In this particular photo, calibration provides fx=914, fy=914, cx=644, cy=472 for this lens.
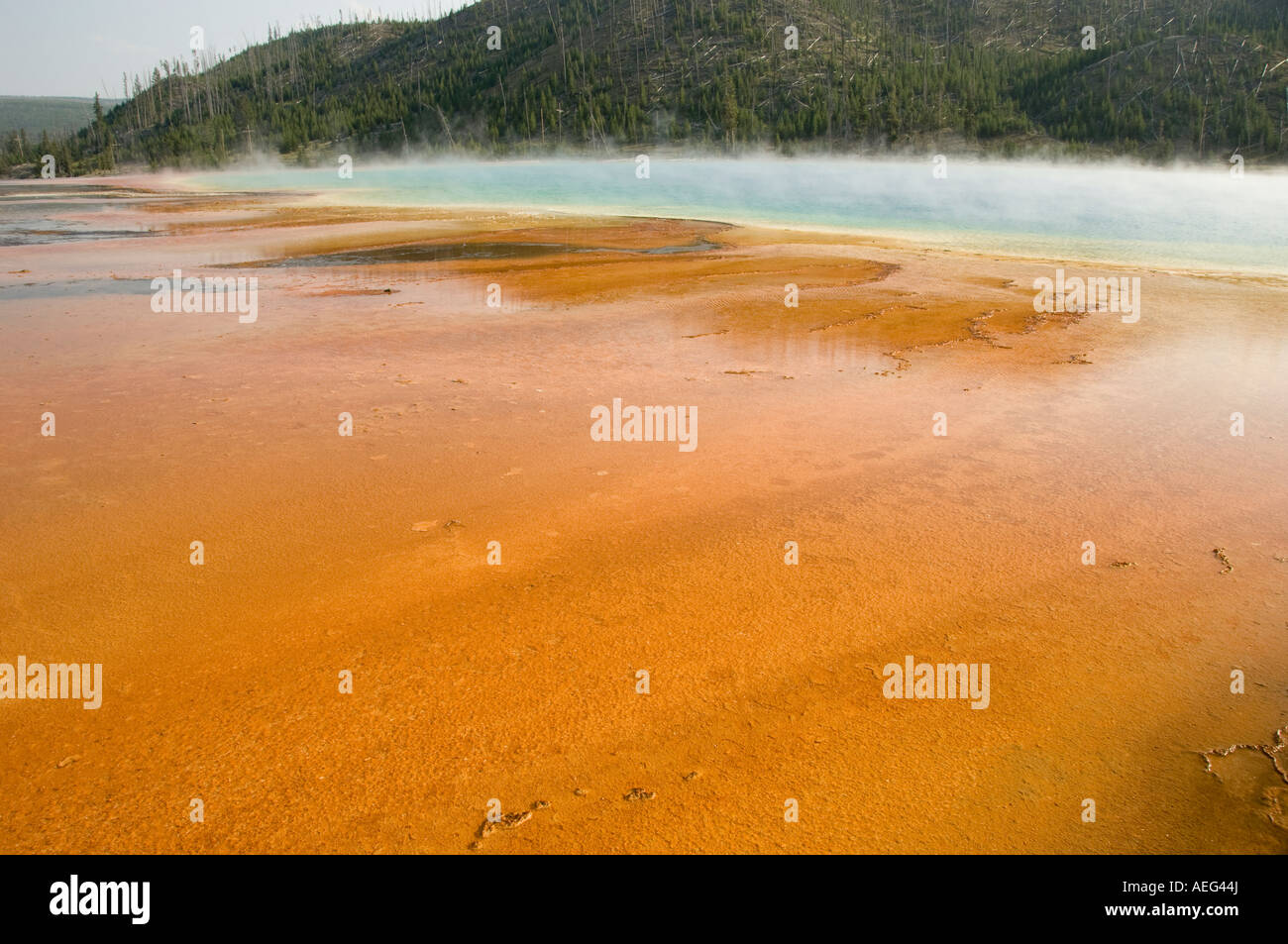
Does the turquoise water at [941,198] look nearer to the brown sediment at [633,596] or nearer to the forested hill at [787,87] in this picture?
the forested hill at [787,87]

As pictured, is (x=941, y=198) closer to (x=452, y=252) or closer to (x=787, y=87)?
(x=452, y=252)

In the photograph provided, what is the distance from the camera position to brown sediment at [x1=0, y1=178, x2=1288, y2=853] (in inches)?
123

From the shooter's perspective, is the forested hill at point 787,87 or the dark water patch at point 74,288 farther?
the forested hill at point 787,87

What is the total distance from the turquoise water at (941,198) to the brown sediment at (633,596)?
50.2ft

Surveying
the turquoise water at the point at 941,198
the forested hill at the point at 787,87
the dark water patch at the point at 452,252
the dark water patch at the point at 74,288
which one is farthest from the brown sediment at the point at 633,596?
the forested hill at the point at 787,87

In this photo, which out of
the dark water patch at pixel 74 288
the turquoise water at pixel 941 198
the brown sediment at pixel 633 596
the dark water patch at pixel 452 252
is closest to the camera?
the brown sediment at pixel 633 596

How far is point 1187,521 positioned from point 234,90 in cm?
14773

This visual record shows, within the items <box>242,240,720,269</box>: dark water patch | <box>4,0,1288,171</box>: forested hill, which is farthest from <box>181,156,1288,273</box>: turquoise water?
<box>242,240,720,269</box>: dark water patch

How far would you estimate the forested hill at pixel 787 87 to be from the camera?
2650 inches

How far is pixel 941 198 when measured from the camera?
36656 millimetres

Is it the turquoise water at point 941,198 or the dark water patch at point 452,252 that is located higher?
the turquoise water at point 941,198

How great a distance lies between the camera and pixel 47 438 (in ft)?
22.0

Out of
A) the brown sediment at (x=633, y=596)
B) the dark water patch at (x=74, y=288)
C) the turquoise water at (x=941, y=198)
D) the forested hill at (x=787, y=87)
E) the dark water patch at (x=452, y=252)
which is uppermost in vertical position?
the forested hill at (x=787, y=87)

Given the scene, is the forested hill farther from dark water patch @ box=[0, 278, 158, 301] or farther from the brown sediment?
the brown sediment
